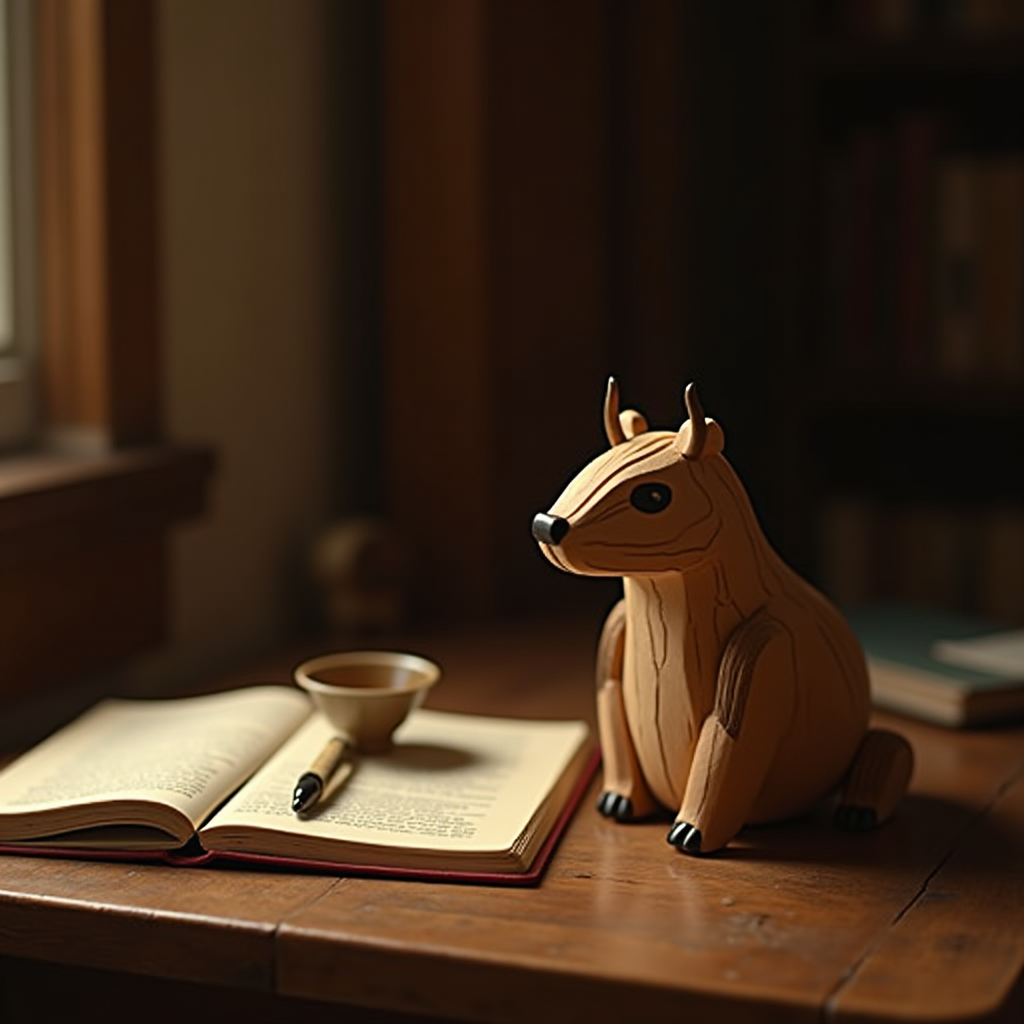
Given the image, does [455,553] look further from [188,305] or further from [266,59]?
[266,59]

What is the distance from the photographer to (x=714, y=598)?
3.51ft

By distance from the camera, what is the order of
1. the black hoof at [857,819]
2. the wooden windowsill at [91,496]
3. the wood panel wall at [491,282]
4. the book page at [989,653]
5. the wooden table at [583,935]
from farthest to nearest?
the wood panel wall at [491,282]
the book page at [989,653]
the wooden windowsill at [91,496]
the black hoof at [857,819]
the wooden table at [583,935]

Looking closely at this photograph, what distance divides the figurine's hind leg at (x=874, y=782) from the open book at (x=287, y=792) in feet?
0.58

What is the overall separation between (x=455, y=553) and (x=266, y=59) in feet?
1.64

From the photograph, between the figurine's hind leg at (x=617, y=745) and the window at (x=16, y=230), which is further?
the window at (x=16, y=230)

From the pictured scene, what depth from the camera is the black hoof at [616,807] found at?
1.13m

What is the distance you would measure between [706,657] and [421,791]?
0.65ft

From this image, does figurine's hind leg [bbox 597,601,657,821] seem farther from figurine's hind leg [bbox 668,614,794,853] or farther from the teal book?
the teal book

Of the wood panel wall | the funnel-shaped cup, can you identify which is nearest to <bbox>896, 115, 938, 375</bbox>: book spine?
the wood panel wall

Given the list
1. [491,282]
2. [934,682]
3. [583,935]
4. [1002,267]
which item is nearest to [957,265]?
[1002,267]

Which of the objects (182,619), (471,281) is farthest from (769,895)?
(471,281)

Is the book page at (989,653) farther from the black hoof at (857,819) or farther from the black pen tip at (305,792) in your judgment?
the black pen tip at (305,792)

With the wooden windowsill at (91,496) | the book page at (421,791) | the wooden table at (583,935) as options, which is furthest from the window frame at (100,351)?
the wooden table at (583,935)

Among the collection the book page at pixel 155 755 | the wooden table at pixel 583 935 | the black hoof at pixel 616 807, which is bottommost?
the wooden table at pixel 583 935
